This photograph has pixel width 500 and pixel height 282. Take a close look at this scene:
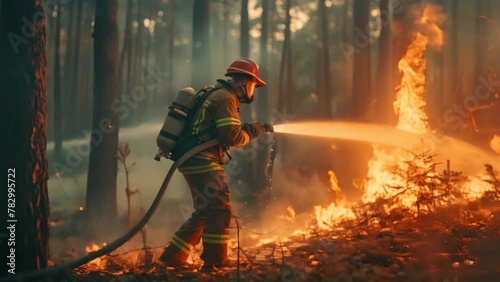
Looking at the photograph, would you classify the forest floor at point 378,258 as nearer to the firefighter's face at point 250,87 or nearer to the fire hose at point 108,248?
the fire hose at point 108,248

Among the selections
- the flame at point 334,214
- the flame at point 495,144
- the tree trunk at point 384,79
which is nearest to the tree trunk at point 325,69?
the tree trunk at point 384,79

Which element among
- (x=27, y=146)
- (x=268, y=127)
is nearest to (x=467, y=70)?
(x=268, y=127)

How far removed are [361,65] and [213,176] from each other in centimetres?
964

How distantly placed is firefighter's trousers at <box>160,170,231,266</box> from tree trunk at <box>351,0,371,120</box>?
870 centimetres

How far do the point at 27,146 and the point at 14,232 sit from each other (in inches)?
31.9

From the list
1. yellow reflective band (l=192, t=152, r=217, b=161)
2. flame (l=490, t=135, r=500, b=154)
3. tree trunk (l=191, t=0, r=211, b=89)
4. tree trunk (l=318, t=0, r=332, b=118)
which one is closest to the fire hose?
yellow reflective band (l=192, t=152, r=217, b=161)

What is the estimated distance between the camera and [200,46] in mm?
13203

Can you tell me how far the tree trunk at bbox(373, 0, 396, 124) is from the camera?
484 inches

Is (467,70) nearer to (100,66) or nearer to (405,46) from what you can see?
(405,46)

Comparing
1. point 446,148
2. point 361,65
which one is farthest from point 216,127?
point 361,65

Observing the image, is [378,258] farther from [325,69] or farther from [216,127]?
[325,69]

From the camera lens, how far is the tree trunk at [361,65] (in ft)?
43.5

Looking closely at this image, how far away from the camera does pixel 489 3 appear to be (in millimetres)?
22422

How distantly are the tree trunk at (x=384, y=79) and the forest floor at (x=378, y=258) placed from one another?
572 cm
